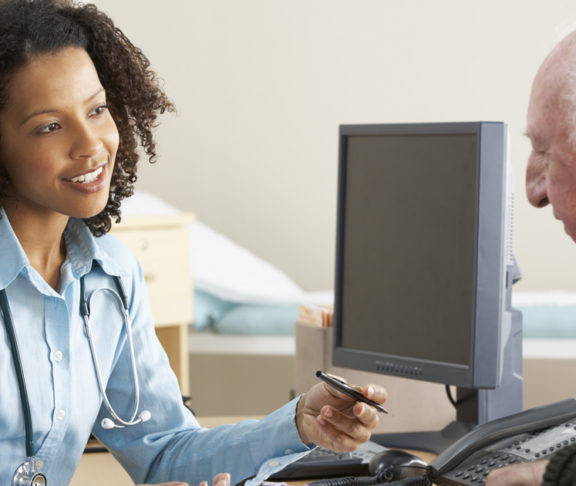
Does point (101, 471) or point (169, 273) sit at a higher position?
point (169, 273)

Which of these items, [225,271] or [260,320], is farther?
[225,271]

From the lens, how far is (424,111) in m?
3.81

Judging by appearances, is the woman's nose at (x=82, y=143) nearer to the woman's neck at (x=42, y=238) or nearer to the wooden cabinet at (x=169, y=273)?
the woman's neck at (x=42, y=238)

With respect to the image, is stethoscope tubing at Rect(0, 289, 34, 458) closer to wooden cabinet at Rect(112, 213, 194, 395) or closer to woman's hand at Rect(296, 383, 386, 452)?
woman's hand at Rect(296, 383, 386, 452)

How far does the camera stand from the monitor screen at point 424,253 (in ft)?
Answer: 4.78

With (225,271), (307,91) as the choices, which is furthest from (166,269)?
(307,91)

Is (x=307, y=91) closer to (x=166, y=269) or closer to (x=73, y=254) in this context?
(x=166, y=269)

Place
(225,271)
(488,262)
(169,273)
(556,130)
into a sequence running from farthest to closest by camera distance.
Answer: (225,271) → (169,273) → (488,262) → (556,130)

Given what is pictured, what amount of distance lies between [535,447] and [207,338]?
63.9 inches

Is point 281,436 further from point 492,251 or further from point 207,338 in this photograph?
point 207,338

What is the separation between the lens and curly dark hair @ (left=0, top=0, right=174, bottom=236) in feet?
3.92

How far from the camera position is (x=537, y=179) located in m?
1.21

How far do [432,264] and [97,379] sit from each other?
58 centimetres

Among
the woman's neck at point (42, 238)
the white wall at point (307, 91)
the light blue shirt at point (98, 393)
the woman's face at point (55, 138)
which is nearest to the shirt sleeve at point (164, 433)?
the light blue shirt at point (98, 393)
